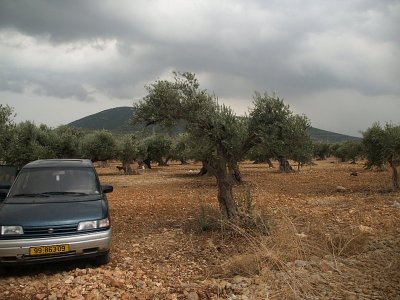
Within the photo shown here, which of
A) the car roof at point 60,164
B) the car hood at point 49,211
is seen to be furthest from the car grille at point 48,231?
the car roof at point 60,164

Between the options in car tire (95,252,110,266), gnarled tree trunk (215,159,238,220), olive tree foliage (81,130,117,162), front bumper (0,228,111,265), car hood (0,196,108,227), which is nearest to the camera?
front bumper (0,228,111,265)

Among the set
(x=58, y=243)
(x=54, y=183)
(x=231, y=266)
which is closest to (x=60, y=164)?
(x=54, y=183)

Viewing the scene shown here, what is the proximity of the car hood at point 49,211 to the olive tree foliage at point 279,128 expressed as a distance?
468 cm

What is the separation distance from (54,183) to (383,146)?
16.1 metres

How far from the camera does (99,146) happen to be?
3631cm

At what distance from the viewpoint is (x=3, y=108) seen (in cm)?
2044

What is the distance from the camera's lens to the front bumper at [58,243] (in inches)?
250

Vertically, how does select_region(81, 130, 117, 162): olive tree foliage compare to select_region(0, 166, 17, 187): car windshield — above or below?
above

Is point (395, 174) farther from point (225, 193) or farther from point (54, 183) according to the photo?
point (54, 183)

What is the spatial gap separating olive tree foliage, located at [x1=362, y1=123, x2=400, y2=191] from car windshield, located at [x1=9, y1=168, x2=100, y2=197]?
15.1 metres

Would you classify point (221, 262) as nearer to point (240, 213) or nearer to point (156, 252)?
point (156, 252)

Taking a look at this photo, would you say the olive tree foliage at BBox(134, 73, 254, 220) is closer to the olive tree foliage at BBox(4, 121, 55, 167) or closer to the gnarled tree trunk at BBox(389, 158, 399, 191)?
the gnarled tree trunk at BBox(389, 158, 399, 191)

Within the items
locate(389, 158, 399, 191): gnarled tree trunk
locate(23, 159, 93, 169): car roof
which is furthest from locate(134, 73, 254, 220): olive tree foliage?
locate(389, 158, 399, 191): gnarled tree trunk

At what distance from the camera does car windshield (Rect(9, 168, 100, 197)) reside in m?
7.74
